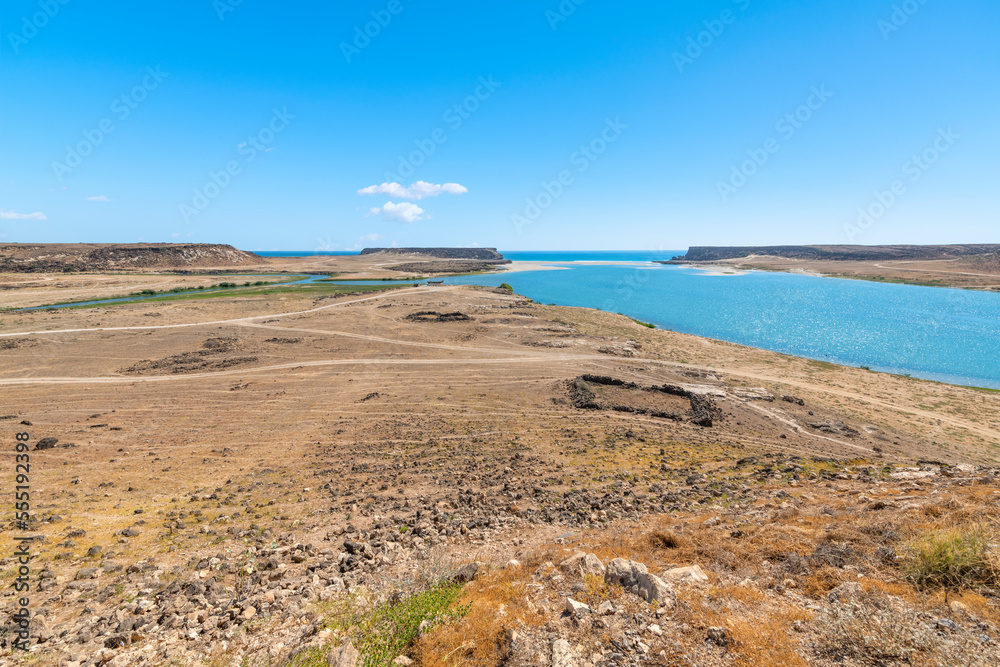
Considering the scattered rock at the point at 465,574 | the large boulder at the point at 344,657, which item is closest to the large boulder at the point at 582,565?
the scattered rock at the point at 465,574

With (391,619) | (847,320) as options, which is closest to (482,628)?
(391,619)

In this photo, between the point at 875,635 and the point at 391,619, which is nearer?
the point at 875,635

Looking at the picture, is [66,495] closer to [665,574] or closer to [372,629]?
[372,629]

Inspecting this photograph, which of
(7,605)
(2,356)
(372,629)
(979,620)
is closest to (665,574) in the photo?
(979,620)

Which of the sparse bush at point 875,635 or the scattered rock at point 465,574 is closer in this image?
the sparse bush at point 875,635

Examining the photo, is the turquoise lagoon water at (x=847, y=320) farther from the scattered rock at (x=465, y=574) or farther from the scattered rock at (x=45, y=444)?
the scattered rock at (x=45, y=444)

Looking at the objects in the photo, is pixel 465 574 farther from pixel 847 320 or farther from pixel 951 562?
pixel 847 320
